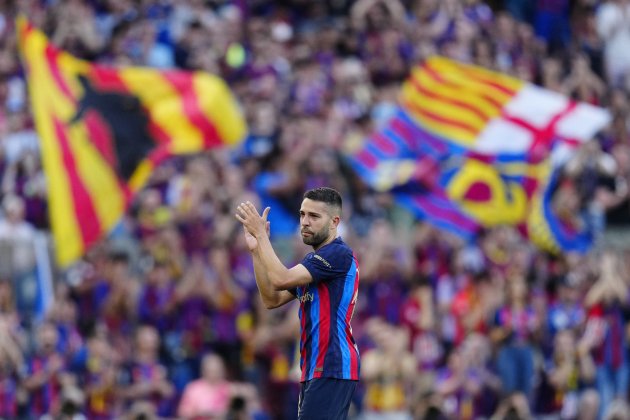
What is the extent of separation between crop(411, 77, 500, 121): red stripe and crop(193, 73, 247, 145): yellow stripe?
2.45 metres

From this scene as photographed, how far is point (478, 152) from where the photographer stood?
61.6 ft

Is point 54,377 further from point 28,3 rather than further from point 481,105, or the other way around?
point 28,3

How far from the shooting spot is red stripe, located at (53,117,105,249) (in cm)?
1644

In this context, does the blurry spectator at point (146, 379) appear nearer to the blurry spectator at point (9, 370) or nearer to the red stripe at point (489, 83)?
the blurry spectator at point (9, 370)

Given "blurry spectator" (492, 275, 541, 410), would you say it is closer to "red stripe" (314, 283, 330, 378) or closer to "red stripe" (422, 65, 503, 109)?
"red stripe" (422, 65, 503, 109)

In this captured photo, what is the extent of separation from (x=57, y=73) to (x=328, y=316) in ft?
30.0

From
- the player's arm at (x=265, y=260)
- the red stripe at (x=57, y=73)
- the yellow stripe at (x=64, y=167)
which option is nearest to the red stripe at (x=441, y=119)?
the yellow stripe at (x=64, y=167)

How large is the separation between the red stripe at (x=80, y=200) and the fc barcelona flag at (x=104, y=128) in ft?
0.04

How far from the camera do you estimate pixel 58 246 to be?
53.1ft

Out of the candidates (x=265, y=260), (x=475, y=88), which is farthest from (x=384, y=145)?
(x=265, y=260)

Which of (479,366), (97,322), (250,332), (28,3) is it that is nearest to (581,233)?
(479,366)

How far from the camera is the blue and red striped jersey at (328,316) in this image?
A: 9383 mm

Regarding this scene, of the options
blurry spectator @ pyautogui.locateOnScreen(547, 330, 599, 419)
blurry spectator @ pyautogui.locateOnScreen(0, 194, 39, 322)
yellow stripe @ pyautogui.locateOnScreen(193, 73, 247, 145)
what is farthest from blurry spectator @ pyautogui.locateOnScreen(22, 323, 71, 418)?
blurry spectator @ pyautogui.locateOnScreen(547, 330, 599, 419)

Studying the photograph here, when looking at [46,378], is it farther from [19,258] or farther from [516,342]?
[516,342]
